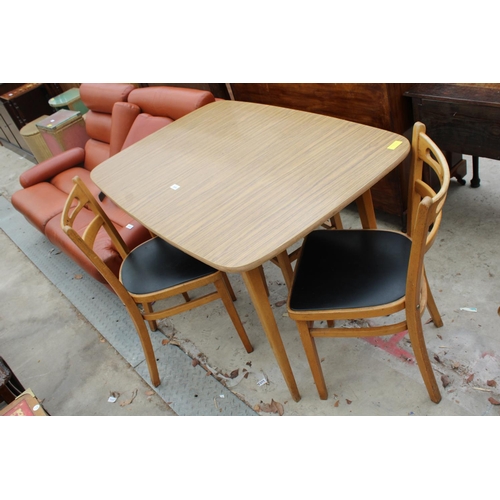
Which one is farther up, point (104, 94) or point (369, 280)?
point (104, 94)

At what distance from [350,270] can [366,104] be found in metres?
1.02

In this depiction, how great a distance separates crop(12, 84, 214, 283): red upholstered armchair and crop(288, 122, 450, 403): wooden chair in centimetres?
121

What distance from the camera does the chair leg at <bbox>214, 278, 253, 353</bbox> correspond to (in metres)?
2.07

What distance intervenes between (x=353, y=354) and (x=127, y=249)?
1.26 m

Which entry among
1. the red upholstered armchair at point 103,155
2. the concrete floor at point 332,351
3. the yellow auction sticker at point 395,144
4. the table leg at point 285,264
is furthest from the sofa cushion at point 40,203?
the yellow auction sticker at point 395,144

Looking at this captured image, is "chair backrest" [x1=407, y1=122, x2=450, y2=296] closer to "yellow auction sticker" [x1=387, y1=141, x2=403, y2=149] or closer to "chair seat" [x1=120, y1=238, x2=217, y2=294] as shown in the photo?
"yellow auction sticker" [x1=387, y1=141, x2=403, y2=149]

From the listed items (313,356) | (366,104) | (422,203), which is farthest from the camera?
(366,104)

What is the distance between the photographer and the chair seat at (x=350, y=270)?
1.60m

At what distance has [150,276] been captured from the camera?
2066mm

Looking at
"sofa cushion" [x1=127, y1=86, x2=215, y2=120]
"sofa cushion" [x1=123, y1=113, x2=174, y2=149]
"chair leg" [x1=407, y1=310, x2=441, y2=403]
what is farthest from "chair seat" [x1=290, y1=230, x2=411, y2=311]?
"sofa cushion" [x1=123, y1=113, x2=174, y2=149]

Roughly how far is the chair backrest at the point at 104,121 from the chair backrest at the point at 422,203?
219 cm

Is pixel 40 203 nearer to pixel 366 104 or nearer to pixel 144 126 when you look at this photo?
pixel 144 126

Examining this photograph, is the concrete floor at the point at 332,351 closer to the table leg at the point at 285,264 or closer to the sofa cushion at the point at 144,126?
the table leg at the point at 285,264

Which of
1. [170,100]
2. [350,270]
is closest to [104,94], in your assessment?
[170,100]
